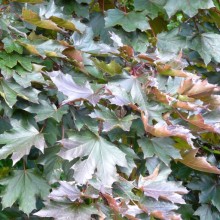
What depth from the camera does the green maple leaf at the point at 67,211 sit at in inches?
42.5

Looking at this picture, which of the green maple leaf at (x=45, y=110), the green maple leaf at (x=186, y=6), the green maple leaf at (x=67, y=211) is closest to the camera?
the green maple leaf at (x=67, y=211)

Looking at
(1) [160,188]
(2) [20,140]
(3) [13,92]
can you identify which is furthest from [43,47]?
(1) [160,188]

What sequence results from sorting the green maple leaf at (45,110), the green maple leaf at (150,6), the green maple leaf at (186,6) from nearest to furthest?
the green maple leaf at (45,110) → the green maple leaf at (186,6) → the green maple leaf at (150,6)

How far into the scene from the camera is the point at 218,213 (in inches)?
64.9

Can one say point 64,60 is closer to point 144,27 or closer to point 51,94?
point 51,94

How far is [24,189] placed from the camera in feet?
4.08

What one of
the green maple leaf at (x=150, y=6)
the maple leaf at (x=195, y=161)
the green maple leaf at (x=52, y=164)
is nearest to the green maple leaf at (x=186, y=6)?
the green maple leaf at (x=150, y=6)

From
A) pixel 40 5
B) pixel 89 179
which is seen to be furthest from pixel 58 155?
pixel 40 5

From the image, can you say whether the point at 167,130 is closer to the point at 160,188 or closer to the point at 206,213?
the point at 160,188

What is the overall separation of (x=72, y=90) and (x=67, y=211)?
301mm

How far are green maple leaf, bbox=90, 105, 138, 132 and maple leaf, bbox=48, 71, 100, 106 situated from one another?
0.14 ft

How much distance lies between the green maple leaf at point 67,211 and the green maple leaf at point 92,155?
7cm

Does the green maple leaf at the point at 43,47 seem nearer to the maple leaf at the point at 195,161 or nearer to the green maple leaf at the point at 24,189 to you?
the green maple leaf at the point at 24,189

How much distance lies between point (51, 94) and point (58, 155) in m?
0.24
